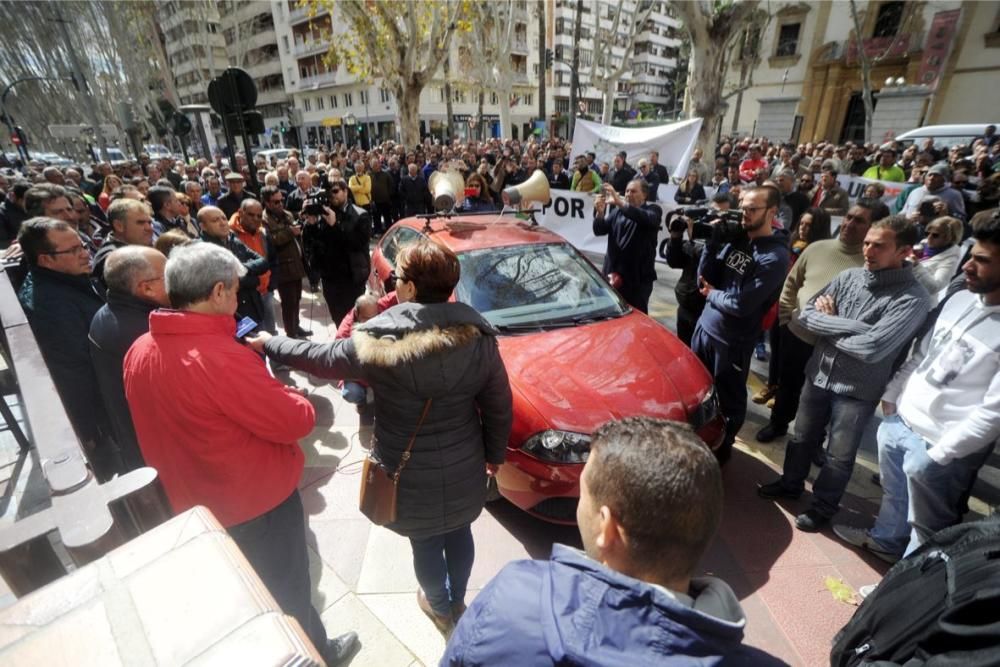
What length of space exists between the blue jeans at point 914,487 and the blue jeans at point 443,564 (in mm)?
1961

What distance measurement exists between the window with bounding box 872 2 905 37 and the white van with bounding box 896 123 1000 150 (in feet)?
59.4

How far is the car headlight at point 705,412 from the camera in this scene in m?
2.83

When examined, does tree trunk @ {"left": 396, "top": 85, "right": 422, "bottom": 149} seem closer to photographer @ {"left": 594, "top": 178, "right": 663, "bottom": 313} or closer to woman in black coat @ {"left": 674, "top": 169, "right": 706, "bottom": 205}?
woman in black coat @ {"left": 674, "top": 169, "right": 706, "bottom": 205}

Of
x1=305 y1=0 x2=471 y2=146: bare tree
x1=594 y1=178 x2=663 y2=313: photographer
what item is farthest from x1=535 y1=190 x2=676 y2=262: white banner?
x1=305 y1=0 x2=471 y2=146: bare tree

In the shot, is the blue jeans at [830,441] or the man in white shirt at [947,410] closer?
the man in white shirt at [947,410]

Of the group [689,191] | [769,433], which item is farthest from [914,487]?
[689,191]

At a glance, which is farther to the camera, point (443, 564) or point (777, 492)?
point (777, 492)

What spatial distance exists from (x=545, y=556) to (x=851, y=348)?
2.07 meters

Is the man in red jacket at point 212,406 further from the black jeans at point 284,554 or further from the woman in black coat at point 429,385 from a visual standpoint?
the woman in black coat at point 429,385

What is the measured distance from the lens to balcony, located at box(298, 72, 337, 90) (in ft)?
132

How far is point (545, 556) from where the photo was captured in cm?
281

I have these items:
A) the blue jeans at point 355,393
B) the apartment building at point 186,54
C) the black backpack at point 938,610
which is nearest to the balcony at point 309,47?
the apartment building at point 186,54

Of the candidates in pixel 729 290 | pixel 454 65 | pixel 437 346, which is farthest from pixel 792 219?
pixel 454 65

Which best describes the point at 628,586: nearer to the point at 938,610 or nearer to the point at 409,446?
the point at 938,610
